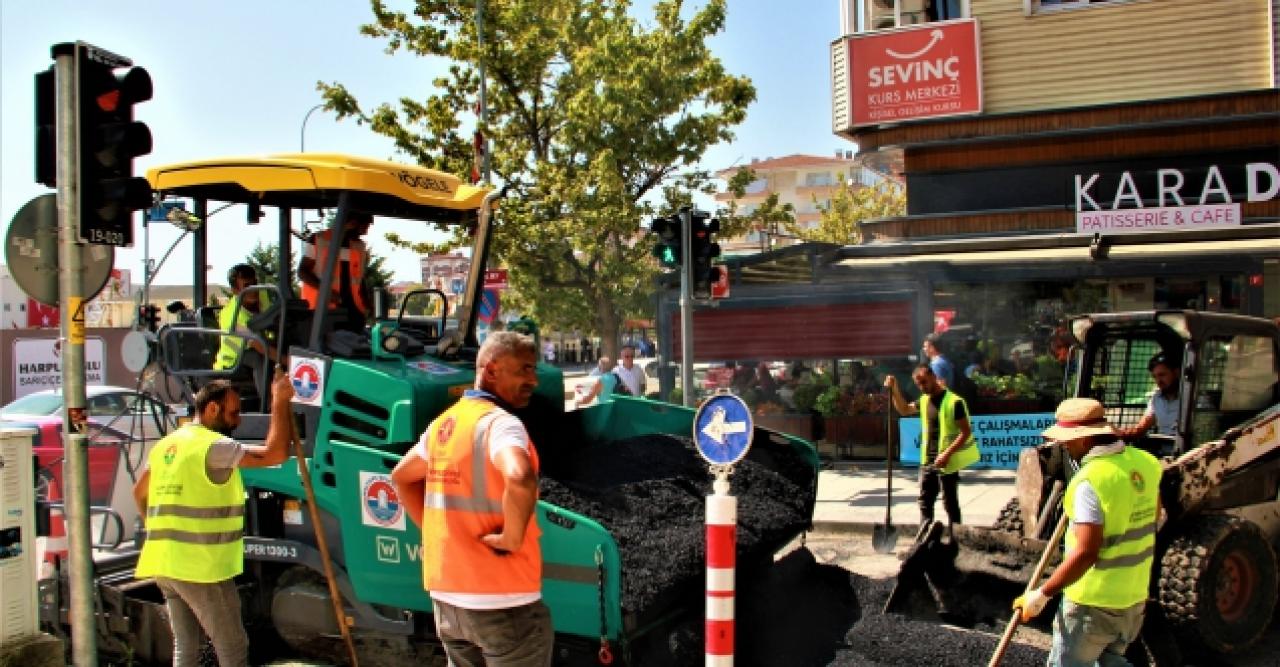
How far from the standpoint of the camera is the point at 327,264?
233 inches

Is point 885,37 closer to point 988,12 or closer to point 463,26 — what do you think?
point 988,12

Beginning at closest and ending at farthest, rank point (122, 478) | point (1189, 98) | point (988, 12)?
point (122, 478), point (1189, 98), point (988, 12)

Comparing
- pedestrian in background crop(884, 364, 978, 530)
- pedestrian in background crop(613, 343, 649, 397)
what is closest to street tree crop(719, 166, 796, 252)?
pedestrian in background crop(613, 343, 649, 397)

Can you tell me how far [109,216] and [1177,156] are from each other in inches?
612

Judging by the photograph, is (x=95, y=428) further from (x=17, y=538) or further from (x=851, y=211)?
(x=851, y=211)

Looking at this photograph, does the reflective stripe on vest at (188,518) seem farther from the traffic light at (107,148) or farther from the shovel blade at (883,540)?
the shovel blade at (883,540)

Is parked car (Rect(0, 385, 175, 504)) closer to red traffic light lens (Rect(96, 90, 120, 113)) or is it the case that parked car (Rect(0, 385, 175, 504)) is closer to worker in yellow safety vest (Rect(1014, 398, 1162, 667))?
red traffic light lens (Rect(96, 90, 120, 113))

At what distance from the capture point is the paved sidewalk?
1048 centimetres

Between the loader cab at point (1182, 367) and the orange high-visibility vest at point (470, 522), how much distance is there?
4717 mm

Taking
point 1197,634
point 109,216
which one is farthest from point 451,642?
point 1197,634

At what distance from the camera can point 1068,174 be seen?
17.2 meters

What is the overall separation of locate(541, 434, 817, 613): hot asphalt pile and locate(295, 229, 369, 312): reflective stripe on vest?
1444 mm

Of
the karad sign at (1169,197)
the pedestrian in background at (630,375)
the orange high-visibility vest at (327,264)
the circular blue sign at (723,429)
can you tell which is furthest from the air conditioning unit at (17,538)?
the karad sign at (1169,197)

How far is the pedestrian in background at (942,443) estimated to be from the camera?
8.81 m
